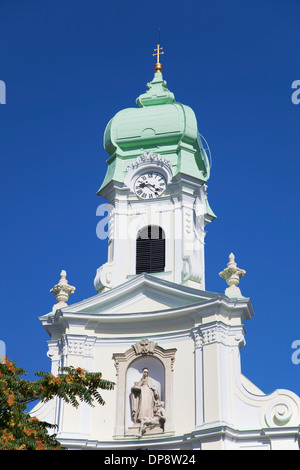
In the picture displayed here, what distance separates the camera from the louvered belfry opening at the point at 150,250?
31797 millimetres

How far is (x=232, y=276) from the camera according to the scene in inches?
1169

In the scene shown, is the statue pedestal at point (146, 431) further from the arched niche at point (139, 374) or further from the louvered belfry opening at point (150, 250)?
the louvered belfry opening at point (150, 250)

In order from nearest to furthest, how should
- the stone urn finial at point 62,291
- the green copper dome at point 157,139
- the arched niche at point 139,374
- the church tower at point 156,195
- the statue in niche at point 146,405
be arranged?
the statue in niche at point 146,405 < the arched niche at point 139,374 < the stone urn finial at point 62,291 < the church tower at point 156,195 < the green copper dome at point 157,139

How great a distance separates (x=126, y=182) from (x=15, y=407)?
54.9ft

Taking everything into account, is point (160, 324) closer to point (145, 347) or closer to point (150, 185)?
point (145, 347)

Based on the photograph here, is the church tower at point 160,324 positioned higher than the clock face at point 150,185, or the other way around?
the clock face at point 150,185

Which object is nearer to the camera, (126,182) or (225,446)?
(225,446)

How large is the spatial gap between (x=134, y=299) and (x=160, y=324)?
1.38 m

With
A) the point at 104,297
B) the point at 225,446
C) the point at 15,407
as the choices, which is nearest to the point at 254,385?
the point at 225,446

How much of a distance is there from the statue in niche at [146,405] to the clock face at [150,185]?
24.4 feet

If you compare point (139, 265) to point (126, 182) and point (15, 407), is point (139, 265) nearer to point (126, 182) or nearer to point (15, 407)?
point (126, 182)

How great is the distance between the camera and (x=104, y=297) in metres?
30.3

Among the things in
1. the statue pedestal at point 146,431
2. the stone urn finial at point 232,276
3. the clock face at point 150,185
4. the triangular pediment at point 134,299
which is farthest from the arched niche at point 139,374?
the clock face at point 150,185

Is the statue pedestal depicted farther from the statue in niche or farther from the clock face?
the clock face
